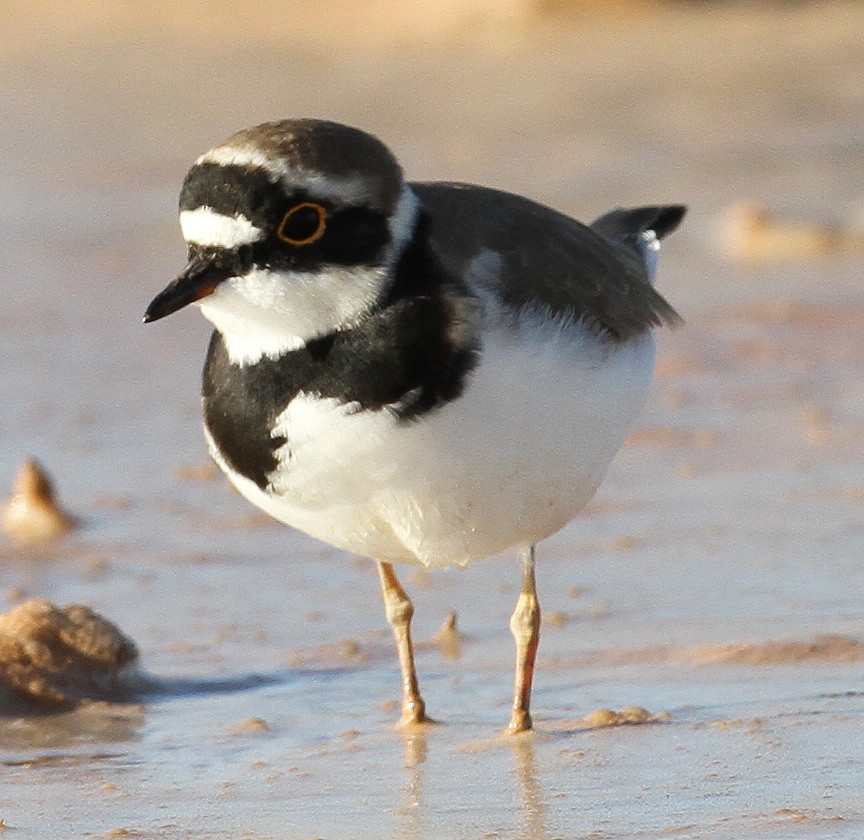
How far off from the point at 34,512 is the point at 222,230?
2232 millimetres

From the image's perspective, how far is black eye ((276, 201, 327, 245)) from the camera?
13.1 ft

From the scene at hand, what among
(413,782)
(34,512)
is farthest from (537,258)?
(34,512)

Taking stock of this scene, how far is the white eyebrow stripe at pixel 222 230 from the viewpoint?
397cm

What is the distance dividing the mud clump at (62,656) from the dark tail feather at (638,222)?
77.9 inches

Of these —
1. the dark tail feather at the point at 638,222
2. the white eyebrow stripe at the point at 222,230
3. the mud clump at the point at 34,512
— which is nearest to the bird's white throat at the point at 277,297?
the white eyebrow stripe at the point at 222,230

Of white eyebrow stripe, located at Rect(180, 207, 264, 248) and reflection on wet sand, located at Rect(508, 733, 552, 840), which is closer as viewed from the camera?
reflection on wet sand, located at Rect(508, 733, 552, 840)

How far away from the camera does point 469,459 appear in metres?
4.11

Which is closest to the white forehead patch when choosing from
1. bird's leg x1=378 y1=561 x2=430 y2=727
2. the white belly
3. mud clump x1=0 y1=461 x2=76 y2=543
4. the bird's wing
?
the bird's wing

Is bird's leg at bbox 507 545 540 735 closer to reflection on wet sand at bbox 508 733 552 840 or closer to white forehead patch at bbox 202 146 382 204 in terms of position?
reflection on wet sand at bbox 508 733 552 840

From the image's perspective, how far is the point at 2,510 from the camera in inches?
241

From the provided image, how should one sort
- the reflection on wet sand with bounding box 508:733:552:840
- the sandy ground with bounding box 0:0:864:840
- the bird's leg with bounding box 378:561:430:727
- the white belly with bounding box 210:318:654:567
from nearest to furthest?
the reflection on wet sand with bounding box 508:733:552:840 < the sandy ground with bounding box 0:0:864:840 < the white belly with bounding box 210:318:654:567 < the bird's leg with bounding box 378:561:430:727

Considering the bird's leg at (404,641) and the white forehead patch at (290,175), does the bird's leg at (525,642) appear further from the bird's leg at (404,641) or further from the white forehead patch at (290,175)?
the white forehead patch at (290,175)

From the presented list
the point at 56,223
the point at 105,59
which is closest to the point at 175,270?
the point at 56,223

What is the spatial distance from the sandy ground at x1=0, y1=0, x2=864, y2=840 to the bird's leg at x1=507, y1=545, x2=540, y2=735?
0.24 ft
